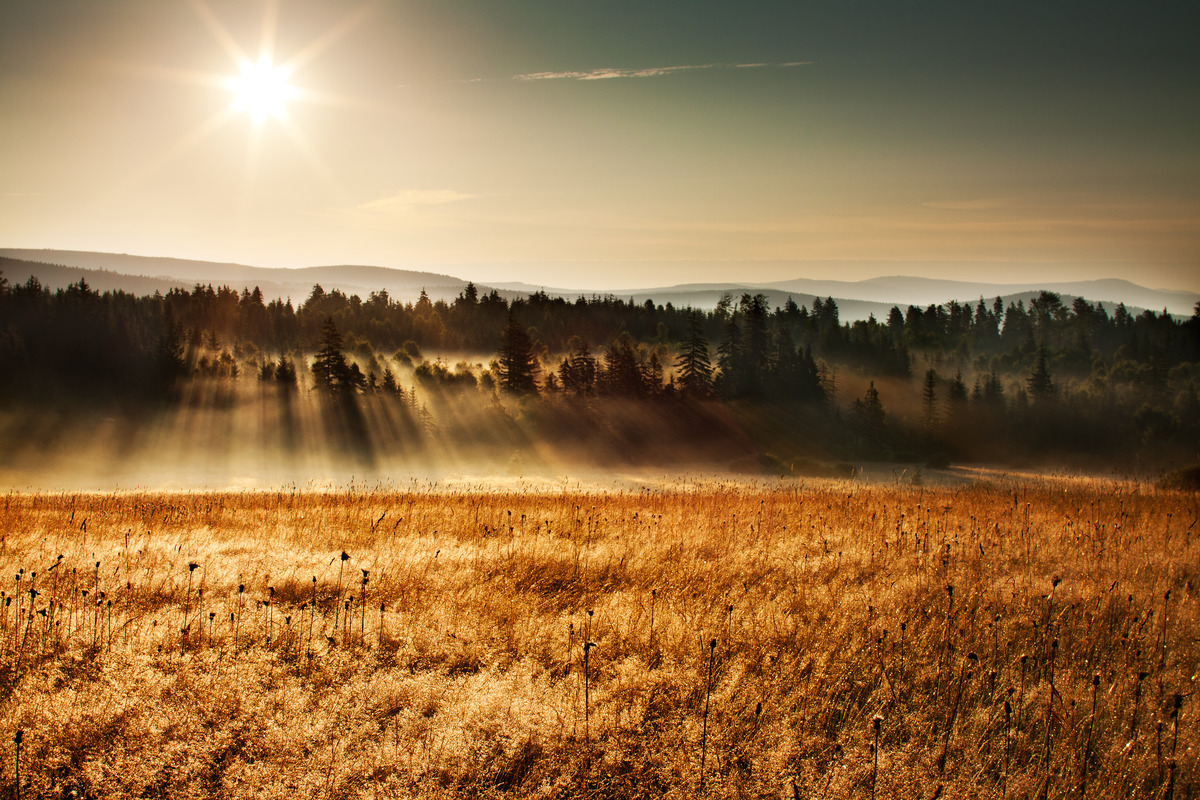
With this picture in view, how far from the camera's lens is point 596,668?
5828 millimetres

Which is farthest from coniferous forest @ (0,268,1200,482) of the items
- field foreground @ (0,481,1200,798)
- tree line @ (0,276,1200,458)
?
field foreground @ (0,481,1200,798)

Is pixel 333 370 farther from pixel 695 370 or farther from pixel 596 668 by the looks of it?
pixel 596 668

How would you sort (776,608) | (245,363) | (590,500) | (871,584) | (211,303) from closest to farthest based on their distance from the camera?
(776,608)
(871,584)
(590,500)
(245,363)
(211,303)

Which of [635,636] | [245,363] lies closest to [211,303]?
[245,363]

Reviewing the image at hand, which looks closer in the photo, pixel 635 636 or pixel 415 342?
pixel 635 636

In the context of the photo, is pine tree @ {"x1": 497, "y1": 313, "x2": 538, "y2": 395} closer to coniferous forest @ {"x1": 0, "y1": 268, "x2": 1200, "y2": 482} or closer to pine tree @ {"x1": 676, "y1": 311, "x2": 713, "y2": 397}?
coniferous forest @ {"x1": 0, "y1": 268, "x2": 1200, "y2": 482}

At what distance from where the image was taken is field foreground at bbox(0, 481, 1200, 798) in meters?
4.36

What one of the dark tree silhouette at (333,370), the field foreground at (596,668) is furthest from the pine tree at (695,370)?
the field foreground at (596,668)

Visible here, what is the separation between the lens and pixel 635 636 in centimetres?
647

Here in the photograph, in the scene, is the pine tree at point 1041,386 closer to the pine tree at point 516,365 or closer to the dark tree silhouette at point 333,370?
the pine tree at point 516,365

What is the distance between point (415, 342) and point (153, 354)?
4697 centimetres

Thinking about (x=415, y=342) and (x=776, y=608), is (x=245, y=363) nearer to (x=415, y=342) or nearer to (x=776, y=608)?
(x=415, y=342)

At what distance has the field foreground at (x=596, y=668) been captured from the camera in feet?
14.3

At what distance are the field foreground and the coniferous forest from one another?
6250 centimetres
